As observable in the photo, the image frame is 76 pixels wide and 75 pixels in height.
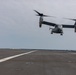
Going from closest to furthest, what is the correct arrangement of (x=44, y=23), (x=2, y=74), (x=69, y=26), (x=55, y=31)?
(x=2, y=74) < (x=55, y=31) < (x=44, y=23) < (x=69, y=26)

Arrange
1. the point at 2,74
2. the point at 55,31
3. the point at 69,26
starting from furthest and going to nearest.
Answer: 1. the point at 69,26
2. the point at 55,31
3. the point at 2,74

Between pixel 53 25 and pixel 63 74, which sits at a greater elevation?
pixel 53 25

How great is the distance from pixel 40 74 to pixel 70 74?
1.94 meters

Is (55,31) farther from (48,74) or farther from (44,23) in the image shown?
(48,74)

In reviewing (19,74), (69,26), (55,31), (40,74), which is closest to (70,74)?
(40,74)

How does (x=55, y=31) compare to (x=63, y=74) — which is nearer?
(x=63, y=74)

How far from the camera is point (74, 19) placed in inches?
3748

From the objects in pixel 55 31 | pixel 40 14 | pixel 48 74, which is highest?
pixel 40 14

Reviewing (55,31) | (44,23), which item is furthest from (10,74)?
(44,23)

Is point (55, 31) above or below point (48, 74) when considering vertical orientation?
above

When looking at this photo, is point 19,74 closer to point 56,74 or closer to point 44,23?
point 56,74

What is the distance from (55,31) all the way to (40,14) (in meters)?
7.17

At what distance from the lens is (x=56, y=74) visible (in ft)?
58.6

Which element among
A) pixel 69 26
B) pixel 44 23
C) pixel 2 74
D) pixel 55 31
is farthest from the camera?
pixel 69 26
